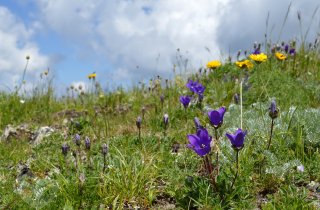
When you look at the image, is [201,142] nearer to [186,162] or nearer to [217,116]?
[217,116]

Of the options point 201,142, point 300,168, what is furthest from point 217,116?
point 300,168

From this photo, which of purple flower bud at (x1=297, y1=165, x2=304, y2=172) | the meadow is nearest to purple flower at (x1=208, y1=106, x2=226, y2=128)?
the meadow

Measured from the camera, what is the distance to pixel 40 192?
3195 millimetres

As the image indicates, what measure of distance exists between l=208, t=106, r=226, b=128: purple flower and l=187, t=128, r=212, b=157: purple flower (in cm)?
12

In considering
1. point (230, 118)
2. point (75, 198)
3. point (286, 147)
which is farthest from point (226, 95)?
point (75, 198)

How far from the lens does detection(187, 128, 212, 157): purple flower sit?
2821 millimetres

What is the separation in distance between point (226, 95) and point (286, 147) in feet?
7.70

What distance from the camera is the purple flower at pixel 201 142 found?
9.26 feet

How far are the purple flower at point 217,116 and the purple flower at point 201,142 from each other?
0.39 ft

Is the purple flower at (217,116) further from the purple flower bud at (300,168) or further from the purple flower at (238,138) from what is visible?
the purple flower bud at (300,168)

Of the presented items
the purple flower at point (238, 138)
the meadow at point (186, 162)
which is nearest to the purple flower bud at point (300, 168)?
the meadow at point (186, 162)

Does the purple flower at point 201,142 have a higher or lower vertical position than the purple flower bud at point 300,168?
higher

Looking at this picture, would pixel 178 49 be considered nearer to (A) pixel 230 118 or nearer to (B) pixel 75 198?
(A) pixel 230 118

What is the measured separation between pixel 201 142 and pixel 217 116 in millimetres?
201
